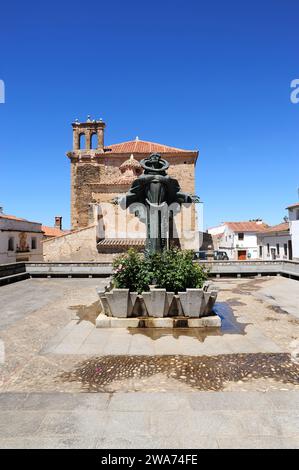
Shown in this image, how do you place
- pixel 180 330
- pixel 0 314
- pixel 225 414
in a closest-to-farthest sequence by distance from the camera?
pixel 225 414 → pixel 180 330 → pixel 0 314

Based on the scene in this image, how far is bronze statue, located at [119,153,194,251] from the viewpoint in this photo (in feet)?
23.6

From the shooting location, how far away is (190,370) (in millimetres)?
3389

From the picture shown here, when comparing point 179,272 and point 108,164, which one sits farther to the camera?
point 108,164

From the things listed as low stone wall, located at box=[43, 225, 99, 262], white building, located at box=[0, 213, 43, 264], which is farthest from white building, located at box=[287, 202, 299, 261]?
white building, located at box=[0, 213, 43, 264]

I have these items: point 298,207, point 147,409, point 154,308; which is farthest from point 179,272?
point 298,207

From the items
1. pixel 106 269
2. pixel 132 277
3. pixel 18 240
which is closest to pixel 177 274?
pixel 132 277

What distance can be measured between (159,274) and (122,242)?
17.6 metres

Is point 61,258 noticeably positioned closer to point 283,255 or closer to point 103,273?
point 103,273

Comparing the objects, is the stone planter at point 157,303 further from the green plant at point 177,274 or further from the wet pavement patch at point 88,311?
the wet pavement patch at point 88,311

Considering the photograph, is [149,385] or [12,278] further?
[12,278]

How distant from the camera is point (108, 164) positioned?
34062mm

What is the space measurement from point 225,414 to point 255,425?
0.84ft

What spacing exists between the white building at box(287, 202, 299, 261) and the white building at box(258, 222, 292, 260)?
119 cm

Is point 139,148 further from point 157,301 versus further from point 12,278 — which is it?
point 157,301
